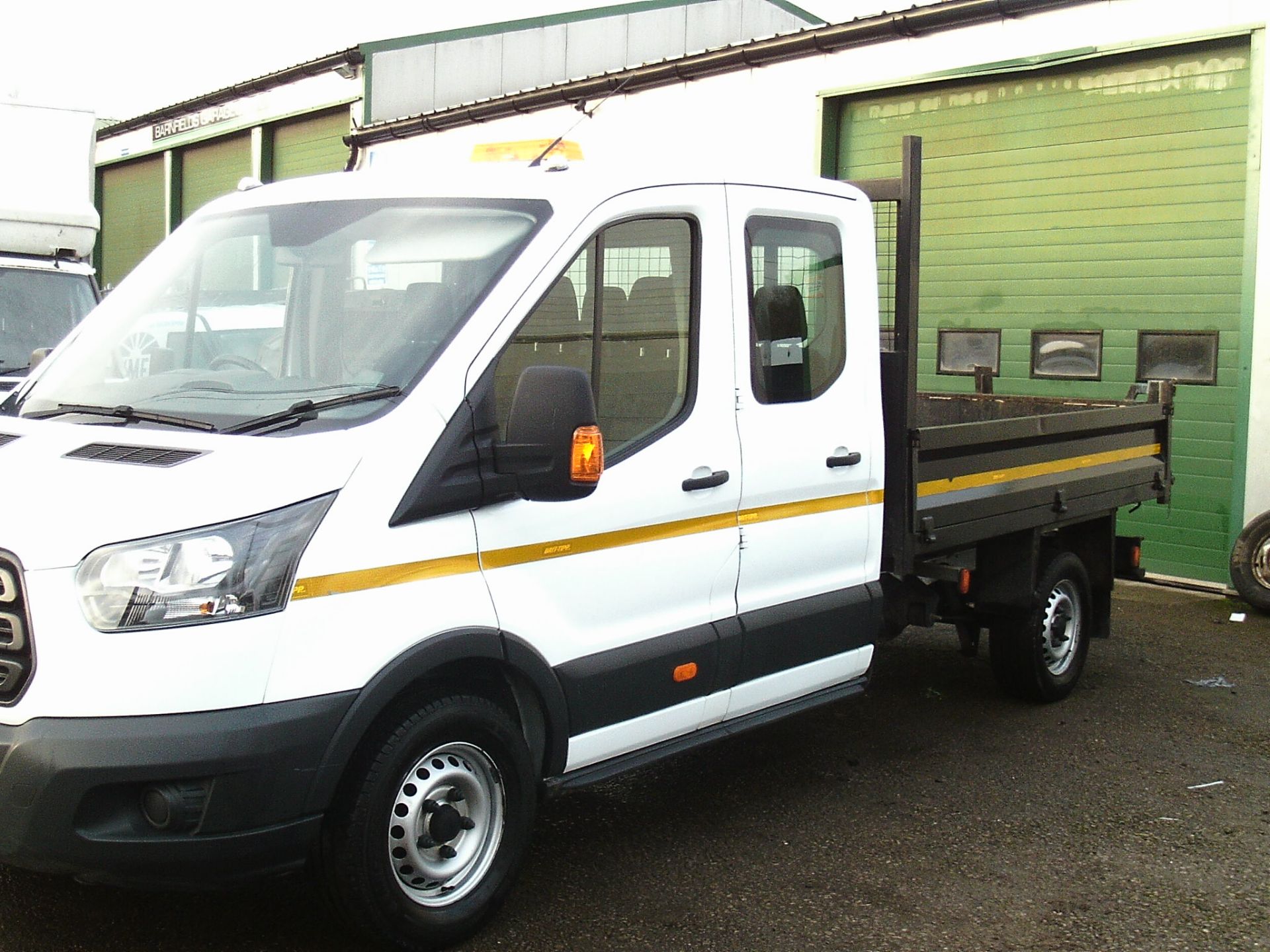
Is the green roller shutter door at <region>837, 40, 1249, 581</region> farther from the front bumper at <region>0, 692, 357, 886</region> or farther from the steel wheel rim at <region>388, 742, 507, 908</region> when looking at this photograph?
the front bumper at <region>0, 692, 357, 886</region>

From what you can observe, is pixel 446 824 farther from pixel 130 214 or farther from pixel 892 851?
pixel 130 214

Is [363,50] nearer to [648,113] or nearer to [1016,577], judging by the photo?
[648,113]

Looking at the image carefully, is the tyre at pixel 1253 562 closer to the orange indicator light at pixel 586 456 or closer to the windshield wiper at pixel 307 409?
the orange indicator light at pixel 586 456

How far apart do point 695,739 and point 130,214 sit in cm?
2442

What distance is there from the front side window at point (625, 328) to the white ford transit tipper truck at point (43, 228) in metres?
6.00

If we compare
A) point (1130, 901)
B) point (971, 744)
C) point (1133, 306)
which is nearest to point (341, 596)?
point (1130, 901)

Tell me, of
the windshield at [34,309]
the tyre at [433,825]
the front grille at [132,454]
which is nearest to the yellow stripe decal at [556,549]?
the tyre at [433,825]

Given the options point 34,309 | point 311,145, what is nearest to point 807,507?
point 34,309

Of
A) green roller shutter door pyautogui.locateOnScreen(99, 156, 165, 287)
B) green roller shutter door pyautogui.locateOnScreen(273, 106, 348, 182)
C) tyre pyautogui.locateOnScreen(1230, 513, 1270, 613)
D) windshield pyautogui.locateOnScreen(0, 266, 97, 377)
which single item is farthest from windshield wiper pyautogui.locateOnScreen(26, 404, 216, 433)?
green roller shutter door pyautogui.locateOnScreen(99, 156, 165, 287)

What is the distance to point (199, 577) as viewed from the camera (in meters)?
3.33

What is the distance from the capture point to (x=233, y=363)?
4.25 m

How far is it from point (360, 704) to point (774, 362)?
2.03 metres

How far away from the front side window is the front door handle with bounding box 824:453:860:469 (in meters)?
0.77

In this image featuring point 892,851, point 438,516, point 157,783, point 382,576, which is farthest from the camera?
point 892,851
